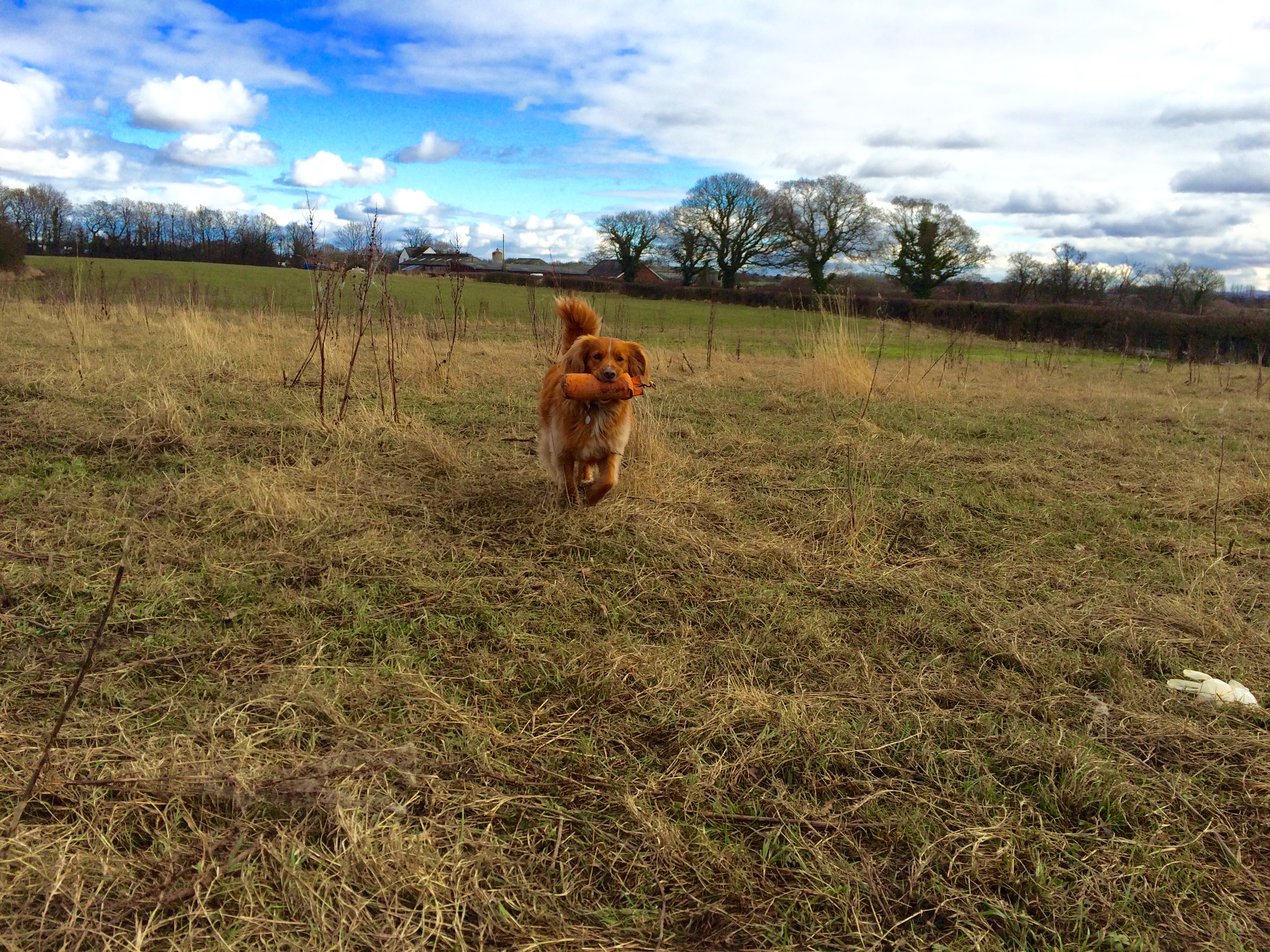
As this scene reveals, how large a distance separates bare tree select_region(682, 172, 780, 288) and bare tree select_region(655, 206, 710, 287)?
26 centimetres

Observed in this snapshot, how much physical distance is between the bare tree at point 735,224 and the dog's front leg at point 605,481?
40.4 metres

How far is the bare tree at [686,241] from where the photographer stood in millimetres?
44125

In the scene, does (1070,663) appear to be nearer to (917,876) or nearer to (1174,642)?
(1174,642)

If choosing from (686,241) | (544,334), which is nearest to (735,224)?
(686,241)

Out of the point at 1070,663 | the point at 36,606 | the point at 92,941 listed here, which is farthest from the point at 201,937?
the point at 1070,663

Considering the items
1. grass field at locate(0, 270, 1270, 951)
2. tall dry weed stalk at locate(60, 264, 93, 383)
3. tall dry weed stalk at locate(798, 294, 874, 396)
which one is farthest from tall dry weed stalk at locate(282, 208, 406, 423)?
tall dry weed stalk at locate(798, 294, 874, 396)

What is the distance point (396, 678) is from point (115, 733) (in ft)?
2.46

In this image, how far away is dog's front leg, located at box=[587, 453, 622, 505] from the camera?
161 inches

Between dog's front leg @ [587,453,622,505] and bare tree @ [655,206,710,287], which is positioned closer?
dog's front leg @ [587,453,622,505]

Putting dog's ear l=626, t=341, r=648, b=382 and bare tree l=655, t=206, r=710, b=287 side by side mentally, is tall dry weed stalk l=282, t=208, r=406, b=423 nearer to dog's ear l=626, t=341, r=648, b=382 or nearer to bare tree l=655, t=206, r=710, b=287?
dog's ear l=626, t=341, r=648, b=382

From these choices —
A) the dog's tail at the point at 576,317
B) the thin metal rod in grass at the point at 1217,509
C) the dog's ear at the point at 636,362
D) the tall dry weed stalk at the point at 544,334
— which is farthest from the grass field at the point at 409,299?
the thin metal rod in grass at the point at 1217,509

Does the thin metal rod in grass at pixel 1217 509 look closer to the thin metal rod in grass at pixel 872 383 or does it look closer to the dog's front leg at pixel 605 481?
the thin metal rod in grass at pixel 872 383

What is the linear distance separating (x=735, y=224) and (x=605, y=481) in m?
42.5

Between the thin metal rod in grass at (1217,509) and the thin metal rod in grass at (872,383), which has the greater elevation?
the thin metal rod in grass at (872,383)
